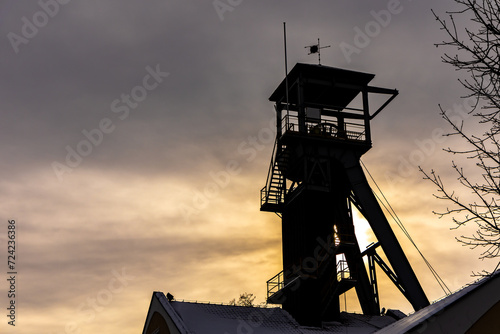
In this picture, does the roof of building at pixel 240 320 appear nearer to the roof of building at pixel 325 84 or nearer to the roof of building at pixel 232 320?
the roof of building at pixel 232 320

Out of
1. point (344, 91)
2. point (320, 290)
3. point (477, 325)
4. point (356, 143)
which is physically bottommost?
point (477, 325)

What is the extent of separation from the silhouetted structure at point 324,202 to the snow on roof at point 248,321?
78 centimetres

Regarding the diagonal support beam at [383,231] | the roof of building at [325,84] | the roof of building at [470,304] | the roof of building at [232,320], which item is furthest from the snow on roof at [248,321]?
the roof of building at [470,304]

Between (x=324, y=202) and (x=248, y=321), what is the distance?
8255mm

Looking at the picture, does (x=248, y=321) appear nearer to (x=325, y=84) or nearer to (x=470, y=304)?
(x=325, y=84)

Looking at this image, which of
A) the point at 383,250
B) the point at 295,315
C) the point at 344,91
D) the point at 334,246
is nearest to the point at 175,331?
the point at 295,315

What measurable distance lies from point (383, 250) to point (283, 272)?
5622 millimetres

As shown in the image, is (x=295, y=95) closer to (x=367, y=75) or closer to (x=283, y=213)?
(x=367, y=75)

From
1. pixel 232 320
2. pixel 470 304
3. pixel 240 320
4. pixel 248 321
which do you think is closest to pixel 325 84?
pixel 248 321

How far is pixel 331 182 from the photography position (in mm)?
35875

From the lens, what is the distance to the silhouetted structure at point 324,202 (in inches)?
1307

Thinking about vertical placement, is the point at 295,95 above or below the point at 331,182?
above

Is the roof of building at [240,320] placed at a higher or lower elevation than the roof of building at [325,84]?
lower

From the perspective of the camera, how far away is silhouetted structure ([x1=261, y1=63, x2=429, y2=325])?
33.2m
